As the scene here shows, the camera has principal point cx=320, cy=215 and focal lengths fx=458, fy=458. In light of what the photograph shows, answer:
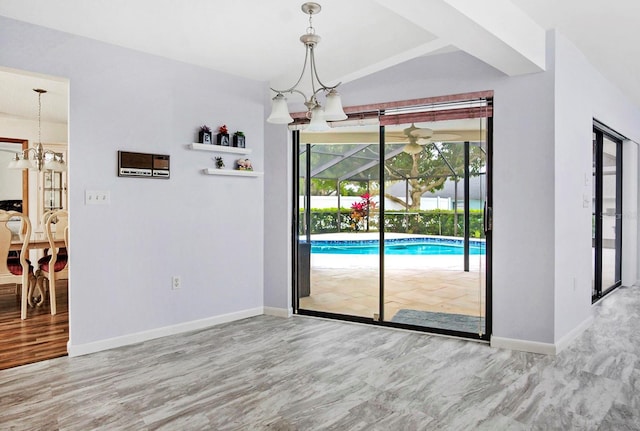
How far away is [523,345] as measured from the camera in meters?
3.54

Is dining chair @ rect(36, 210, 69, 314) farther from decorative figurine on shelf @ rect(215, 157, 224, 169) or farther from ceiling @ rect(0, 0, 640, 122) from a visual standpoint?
ceiling @ rect(0, 0, 640, 122)

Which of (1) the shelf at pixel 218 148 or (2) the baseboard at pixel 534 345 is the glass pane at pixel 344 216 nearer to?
(1) the shelf at pixel 218 148

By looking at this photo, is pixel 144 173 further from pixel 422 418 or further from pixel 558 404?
pixel 558 404

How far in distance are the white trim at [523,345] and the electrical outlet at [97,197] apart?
327 centimetres

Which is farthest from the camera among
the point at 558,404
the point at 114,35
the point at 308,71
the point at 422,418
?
the point at 308,71

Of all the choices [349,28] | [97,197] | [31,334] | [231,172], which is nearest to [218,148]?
[231,172]

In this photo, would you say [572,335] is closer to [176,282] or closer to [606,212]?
[606,212]

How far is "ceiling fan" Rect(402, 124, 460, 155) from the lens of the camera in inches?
160

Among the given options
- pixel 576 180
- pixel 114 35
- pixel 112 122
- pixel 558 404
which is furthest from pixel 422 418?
pixel 114 35

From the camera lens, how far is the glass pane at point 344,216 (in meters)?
4.38

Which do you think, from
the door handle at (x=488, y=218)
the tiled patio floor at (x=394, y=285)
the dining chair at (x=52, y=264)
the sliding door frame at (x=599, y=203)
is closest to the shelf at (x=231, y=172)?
the tiled patio floor at (x=394, y=285)

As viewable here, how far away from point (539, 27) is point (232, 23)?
7.33 ft

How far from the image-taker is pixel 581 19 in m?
3.24

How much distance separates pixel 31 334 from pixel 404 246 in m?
3.49
